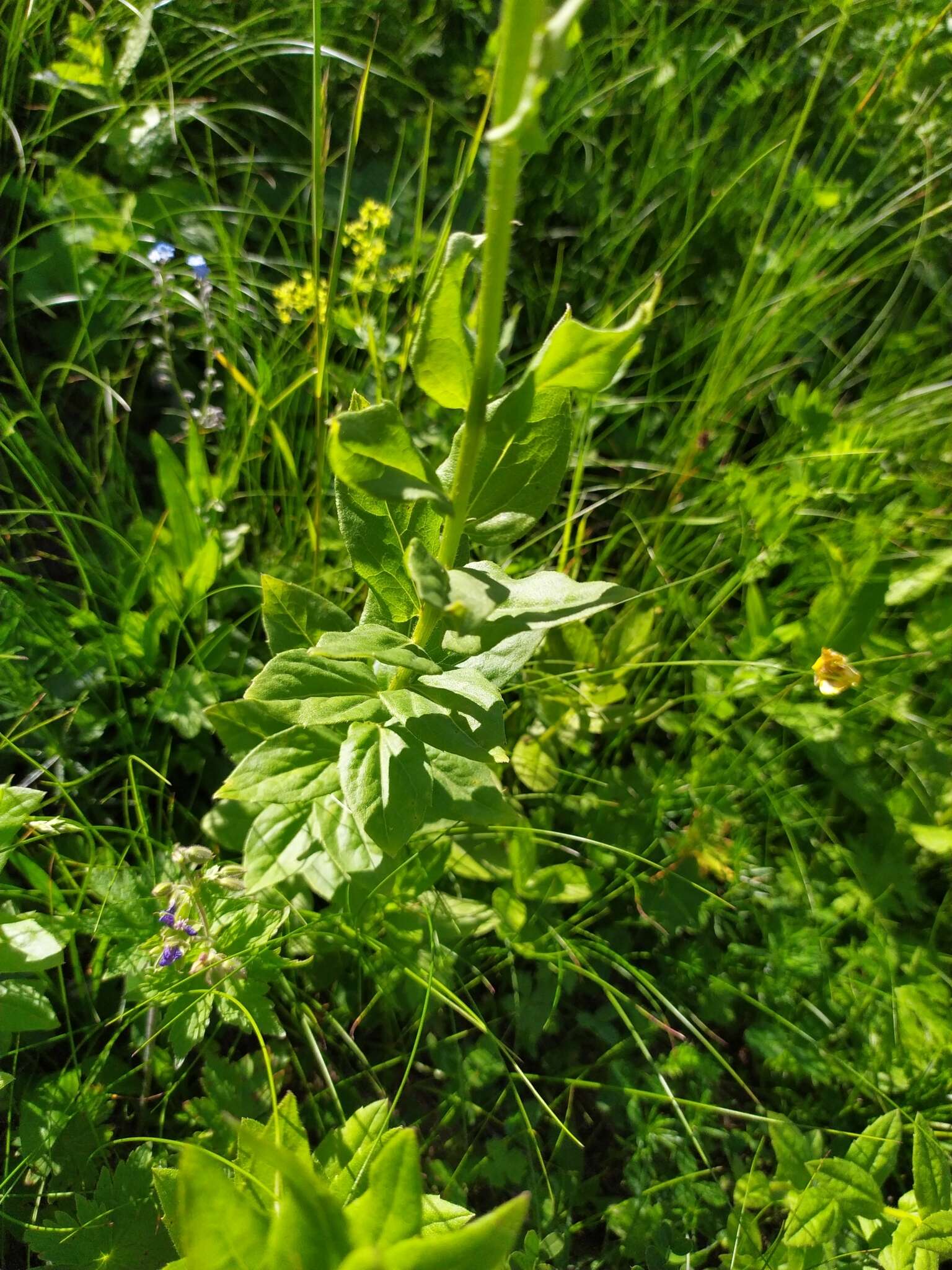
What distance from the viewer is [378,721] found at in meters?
1.08

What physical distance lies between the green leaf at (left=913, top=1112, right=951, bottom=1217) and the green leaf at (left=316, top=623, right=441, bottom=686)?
0.96 m

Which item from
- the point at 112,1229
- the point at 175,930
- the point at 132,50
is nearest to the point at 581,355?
the point at 175,930

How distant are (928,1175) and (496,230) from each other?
1.35 m

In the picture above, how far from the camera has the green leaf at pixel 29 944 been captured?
3.92 feet

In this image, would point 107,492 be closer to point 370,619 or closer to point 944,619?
point 370,619

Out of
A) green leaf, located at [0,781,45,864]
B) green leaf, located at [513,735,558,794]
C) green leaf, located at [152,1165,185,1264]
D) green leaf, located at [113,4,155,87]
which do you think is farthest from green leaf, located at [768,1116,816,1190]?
green leaf, located at [113,4,155,87]

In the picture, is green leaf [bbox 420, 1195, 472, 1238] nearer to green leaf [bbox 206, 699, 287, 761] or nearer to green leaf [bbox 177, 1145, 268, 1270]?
green leaf [bbox 177, 1145, 268, 1270]

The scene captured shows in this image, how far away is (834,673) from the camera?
1.35m

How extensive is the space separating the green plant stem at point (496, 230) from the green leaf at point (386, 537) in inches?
4.8

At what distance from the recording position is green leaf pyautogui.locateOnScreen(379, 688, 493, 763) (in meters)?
1.03

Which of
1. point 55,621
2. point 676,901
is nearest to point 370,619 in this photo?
point 55,621

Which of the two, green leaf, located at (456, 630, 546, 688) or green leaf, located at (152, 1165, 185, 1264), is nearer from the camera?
green leaf, located at (152, 1165, 185, 1264)

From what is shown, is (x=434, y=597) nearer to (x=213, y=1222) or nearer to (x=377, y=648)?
(x=377, y=648)

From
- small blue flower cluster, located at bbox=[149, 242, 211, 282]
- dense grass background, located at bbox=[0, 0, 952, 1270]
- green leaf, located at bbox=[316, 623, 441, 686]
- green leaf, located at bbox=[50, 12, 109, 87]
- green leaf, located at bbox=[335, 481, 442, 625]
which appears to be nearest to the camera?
green leaf, located at bbox=[316, 623, 441, 686]
